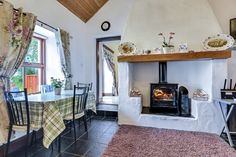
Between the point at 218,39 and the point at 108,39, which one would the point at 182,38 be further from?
the point at 108,39

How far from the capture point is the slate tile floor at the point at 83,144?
82.1 inches

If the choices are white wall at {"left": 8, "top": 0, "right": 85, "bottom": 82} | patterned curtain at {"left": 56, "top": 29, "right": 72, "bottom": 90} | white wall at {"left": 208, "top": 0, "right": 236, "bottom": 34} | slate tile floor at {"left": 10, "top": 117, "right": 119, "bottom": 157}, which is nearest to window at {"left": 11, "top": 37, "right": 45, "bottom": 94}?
patterned curtain at {"left": 56, "top": 29, "right": 72, "bottom": 90}

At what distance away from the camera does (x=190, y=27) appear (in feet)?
10.6

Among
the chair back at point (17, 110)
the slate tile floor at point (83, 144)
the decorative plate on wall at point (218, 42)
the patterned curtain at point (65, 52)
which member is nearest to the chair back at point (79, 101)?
the slate tile floor at point (83, 144)

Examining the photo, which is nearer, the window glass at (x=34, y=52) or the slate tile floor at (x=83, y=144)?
the slate tile floor at (x=83, y=144)

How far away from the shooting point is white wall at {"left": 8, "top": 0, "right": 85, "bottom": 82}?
8.96 ft

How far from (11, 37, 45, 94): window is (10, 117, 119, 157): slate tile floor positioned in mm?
1246

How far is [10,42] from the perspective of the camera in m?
2.12

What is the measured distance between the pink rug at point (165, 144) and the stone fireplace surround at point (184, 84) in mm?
194

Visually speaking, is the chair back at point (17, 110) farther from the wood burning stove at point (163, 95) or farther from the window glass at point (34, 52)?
the wood burning stove at point (163, 95)

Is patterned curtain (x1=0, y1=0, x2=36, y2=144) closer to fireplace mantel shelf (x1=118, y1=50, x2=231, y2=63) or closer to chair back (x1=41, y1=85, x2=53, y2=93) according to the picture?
chair back (x1=41, y1=85, x2=53, y2=93)

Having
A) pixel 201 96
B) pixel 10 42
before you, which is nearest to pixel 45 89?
pixel 10 42

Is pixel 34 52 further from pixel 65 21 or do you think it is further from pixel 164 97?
pixel 164 97

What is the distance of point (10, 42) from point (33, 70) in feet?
4.10
